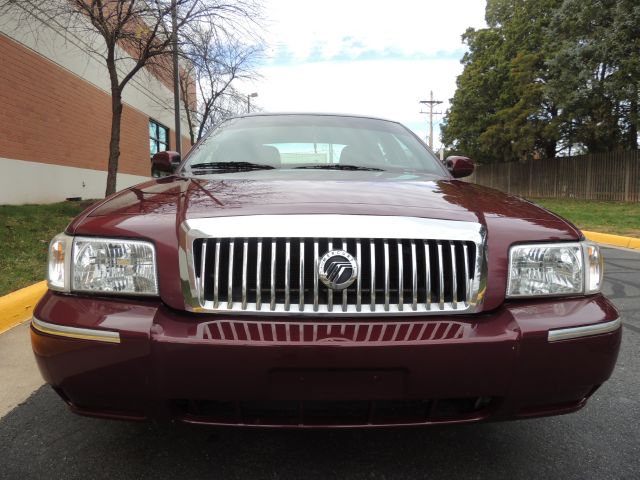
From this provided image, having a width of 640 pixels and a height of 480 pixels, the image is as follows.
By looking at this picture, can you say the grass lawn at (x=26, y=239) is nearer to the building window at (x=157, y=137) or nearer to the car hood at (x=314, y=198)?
the car hood at (x=314, y=198)

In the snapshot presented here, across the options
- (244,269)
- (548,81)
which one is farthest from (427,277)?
(548,81)

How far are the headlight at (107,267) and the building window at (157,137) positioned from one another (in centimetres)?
2073

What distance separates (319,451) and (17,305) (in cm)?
310

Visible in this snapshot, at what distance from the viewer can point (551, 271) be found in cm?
190

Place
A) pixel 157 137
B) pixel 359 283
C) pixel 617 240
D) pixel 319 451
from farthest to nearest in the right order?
pixel 157 137
pixel 617 240
pixel 319 451
pixel 359 283

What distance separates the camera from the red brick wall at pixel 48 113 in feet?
34.4

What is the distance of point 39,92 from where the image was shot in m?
11.7

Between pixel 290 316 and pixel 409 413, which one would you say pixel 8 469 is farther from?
pixel 409 413

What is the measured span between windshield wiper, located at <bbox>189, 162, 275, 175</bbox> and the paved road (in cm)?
131

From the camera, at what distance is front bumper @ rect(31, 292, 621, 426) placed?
163cm

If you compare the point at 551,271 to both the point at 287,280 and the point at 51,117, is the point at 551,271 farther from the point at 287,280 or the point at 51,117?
the point at 51,117

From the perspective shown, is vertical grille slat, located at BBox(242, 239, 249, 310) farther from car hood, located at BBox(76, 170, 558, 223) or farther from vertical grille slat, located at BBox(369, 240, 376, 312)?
vertical grille slat, located at BBox(369, 240, 376, 312)

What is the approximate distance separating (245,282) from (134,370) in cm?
44

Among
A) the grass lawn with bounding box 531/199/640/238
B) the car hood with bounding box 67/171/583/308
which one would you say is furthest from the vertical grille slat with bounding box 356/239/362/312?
the grass lawn with bounding box 531/199/640/238
